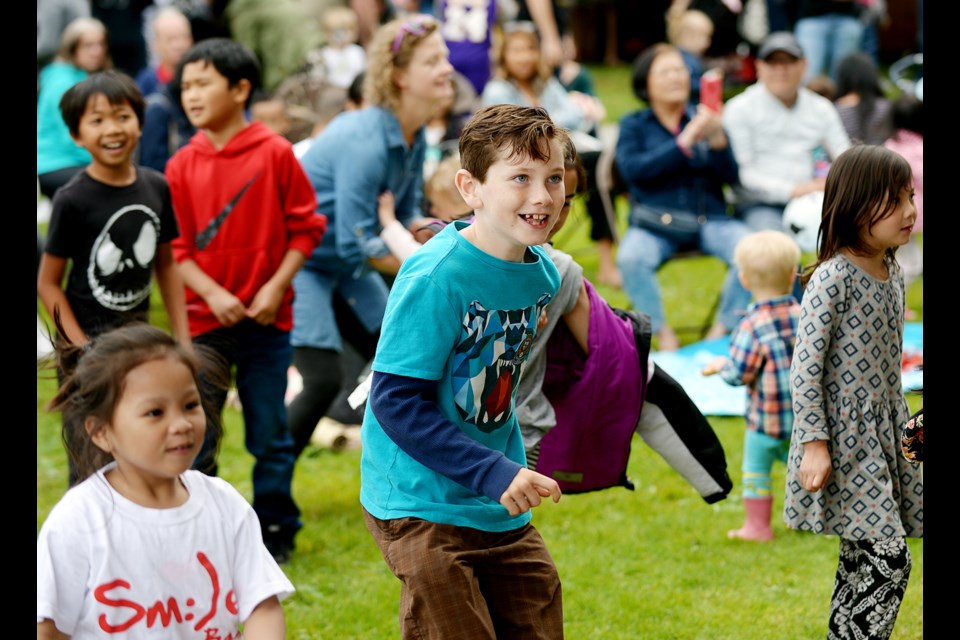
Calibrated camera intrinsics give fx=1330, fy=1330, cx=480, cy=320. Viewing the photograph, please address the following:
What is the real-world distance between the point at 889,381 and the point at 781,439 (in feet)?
4.83

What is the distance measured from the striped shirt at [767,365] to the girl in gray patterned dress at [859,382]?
4.43 ft

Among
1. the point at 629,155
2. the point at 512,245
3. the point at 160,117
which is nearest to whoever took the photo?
the point at 512,245

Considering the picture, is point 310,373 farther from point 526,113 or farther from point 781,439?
point 526,113

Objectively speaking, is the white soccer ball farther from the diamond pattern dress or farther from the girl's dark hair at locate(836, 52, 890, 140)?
the diamond pattern dress

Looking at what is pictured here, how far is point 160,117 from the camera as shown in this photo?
24.8 feet

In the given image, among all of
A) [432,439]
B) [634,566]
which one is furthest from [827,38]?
[432,439]

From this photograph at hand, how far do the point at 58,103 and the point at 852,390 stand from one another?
4.60 metres

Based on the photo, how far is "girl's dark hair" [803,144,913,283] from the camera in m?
3.54

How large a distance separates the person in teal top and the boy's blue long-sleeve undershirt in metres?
3.32

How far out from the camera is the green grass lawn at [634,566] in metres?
4.37

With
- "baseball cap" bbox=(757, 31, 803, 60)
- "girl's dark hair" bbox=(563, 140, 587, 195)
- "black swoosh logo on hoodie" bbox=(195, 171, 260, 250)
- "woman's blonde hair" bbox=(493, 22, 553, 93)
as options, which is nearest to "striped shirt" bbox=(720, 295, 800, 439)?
"girl's dark hair" bbox=(563, 140, 587, 195)

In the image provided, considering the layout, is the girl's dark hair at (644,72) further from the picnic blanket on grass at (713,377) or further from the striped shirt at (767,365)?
the striped shirt at (767,365)

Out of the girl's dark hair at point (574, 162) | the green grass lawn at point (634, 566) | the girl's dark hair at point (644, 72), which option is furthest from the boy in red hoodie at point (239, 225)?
the girl's dark hair at point (644, 72)
